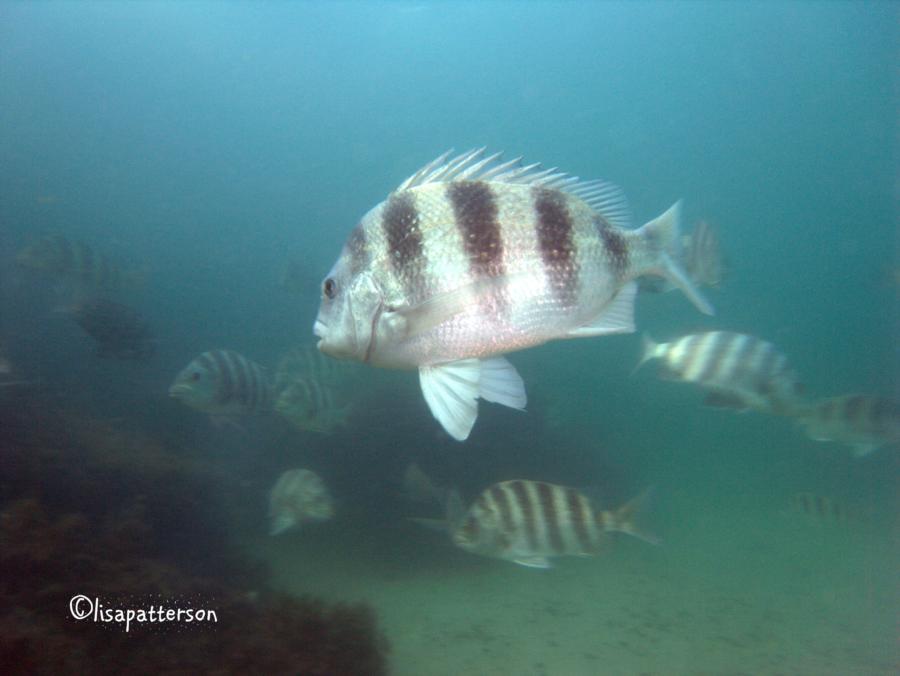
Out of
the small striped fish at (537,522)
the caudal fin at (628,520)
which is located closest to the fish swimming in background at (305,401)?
the small striped fish at (537,522)

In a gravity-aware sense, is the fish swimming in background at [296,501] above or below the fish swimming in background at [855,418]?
below

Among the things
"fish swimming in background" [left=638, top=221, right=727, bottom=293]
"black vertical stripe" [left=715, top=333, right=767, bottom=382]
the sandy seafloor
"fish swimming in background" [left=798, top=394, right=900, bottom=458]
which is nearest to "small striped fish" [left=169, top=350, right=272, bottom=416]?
the sandy seafloor

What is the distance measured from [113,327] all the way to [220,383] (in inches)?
175

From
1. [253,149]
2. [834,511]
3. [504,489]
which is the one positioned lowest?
[834,511]

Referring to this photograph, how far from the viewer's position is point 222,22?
182ft

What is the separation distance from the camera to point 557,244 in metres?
1.88

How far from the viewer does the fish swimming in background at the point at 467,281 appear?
1.84 metres

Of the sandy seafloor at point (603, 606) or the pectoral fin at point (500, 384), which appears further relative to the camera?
the sandy seafloor at point (603, 606)

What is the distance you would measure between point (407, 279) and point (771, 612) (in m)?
9.17

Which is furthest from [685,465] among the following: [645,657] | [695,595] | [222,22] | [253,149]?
[253,149]

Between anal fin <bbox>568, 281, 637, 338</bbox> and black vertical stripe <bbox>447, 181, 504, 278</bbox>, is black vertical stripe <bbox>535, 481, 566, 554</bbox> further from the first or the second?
black vertical stripe <bbox>447, 181, 504, 278</bbox>

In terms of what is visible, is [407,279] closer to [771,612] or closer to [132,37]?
[771,612]

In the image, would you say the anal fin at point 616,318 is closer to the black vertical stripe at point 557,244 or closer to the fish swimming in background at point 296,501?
the black vertical stripe at point 557,244

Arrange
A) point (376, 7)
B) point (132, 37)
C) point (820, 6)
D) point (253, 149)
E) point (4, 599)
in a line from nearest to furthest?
point (4, 599)
point (820, 6)
point (376, 7)
point (132, 37)
point (253, 149)
